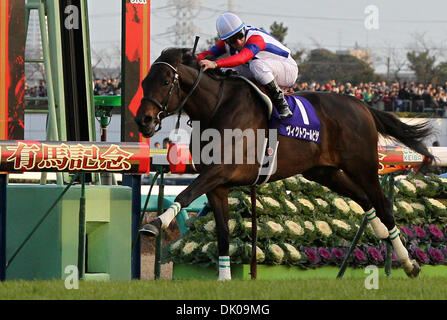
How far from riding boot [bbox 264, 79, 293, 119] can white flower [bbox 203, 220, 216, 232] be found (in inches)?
51.2

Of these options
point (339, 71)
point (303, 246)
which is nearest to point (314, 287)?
point (303, 246)

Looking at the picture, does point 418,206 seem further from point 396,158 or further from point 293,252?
point 293,252

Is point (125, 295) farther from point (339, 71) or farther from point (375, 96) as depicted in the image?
point (339, 71)

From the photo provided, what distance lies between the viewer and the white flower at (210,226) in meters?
7.40

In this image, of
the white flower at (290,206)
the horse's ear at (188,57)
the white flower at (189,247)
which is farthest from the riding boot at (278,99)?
the white flower at (189,247)

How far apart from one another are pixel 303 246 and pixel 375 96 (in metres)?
22.1

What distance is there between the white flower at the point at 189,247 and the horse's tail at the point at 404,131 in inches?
70.5

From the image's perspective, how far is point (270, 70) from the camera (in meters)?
6.65

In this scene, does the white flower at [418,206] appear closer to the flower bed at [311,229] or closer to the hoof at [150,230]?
the flower bed at [311,229]

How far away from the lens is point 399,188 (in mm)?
8523

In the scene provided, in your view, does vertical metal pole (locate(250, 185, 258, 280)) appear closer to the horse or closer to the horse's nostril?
the horse

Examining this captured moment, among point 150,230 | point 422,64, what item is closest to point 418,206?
point 150,230

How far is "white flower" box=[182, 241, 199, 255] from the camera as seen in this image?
24.1 feet

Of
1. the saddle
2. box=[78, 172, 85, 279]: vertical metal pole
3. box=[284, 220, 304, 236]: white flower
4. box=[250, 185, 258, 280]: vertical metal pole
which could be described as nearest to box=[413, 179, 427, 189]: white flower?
box=[284, 220, 304, 236]: white flower
